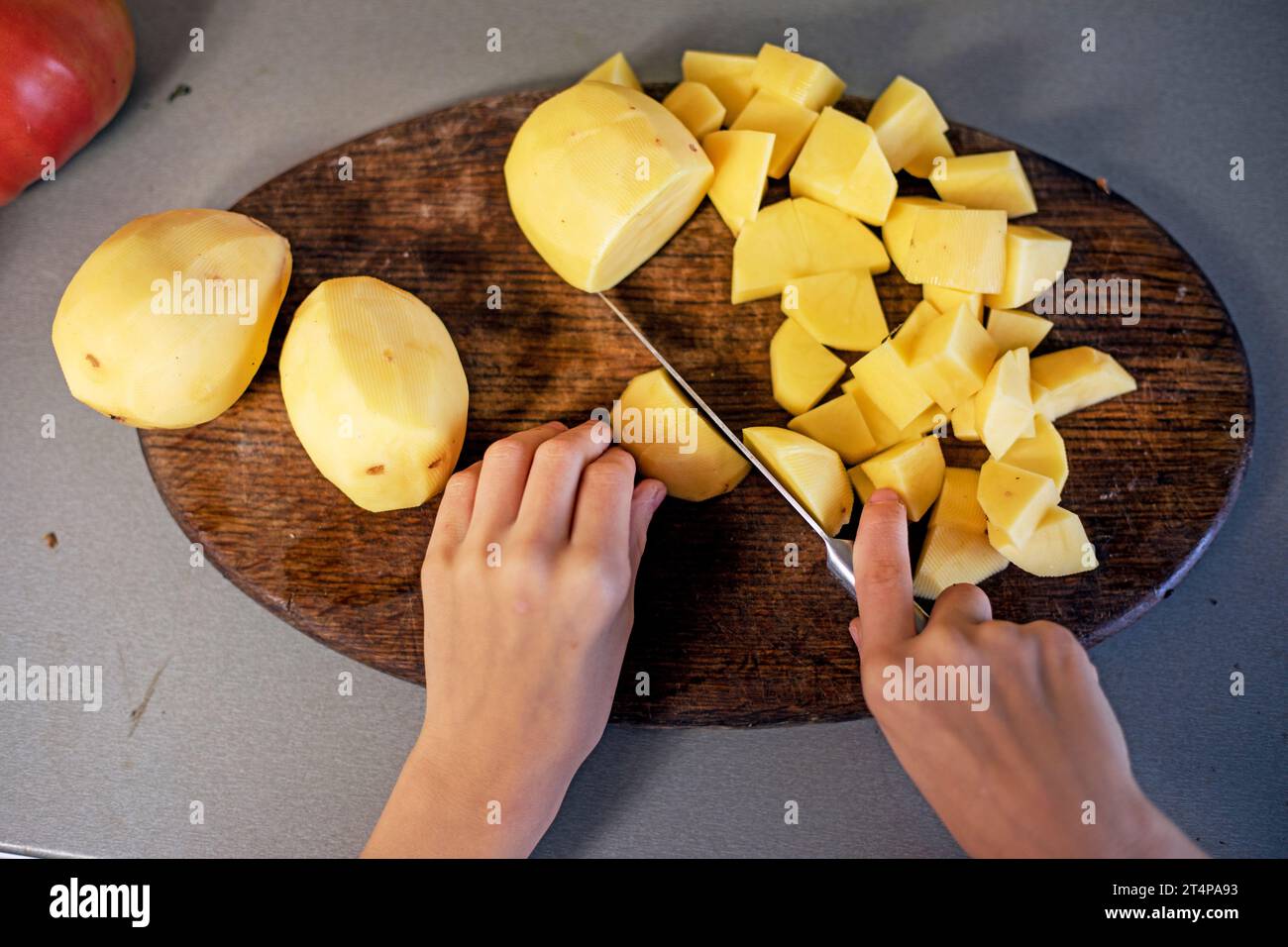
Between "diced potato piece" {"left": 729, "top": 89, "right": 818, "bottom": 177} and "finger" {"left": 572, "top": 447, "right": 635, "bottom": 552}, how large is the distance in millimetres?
544

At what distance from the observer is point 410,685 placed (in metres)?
1.37

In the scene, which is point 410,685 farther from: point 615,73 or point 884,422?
point 615,73

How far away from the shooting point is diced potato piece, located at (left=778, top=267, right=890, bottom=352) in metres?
1.32

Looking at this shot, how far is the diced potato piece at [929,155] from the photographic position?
136 centimetres

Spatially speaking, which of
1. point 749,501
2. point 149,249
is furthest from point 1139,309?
point 149,249

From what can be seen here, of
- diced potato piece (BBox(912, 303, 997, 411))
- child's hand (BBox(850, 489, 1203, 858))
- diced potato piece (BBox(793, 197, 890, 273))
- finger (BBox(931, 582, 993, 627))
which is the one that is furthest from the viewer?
diced potato piece (BBox(793, 197, 890, 273))

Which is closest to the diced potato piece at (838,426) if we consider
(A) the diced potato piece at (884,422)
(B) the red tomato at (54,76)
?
(A) the diced potato piece at (884,422)

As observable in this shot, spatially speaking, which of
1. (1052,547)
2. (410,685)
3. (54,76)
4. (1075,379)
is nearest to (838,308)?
(1075,379)

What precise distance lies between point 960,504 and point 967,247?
0.37 meters

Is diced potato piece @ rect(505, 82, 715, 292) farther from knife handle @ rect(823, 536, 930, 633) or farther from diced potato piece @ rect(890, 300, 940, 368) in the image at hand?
knife handle @ rect(823, 536, 930, 633)

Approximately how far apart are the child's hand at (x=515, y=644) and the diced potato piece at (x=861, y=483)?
0.33m

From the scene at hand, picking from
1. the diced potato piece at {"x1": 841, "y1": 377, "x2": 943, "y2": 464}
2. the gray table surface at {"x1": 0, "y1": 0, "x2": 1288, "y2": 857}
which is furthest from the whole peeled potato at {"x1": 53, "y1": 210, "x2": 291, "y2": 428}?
the diced potato piece at {"x1": 841, "y1": 377, "x2": 943, "y2": 464}
